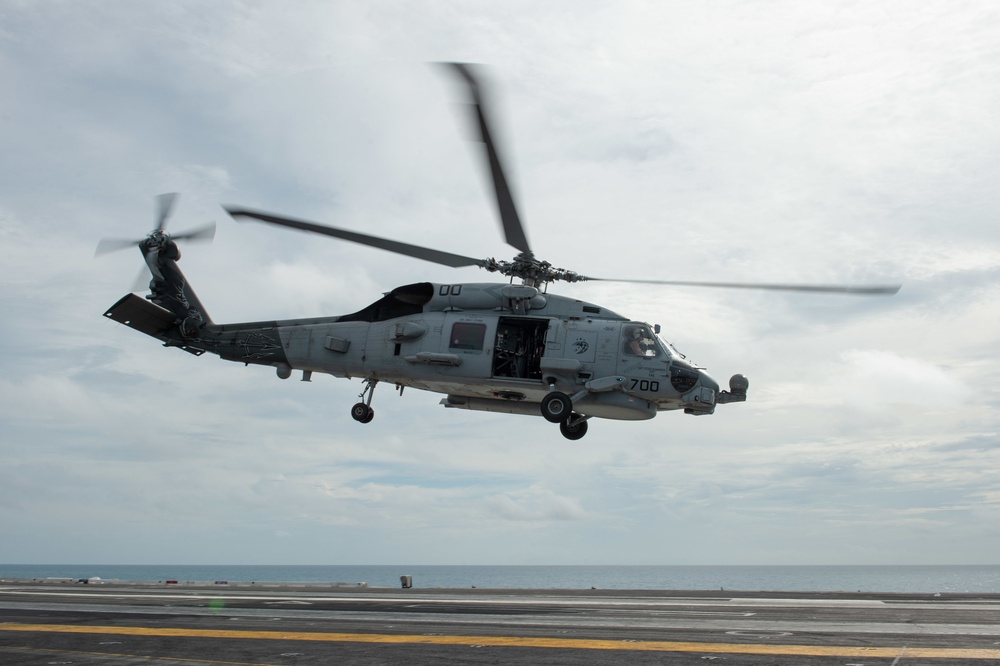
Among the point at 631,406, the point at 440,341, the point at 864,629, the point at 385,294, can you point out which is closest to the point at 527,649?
the point at 864,629

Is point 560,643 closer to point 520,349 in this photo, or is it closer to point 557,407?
point 557,407

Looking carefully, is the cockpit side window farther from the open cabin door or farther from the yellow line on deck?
the yellow line on deck

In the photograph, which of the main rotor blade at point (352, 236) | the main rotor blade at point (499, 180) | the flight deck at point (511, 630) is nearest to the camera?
the flight deck at point (511, 630)

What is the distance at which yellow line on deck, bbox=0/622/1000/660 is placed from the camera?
12.1 metres

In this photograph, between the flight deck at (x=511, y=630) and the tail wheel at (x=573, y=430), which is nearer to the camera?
the flight deck at (x=511, y=630)

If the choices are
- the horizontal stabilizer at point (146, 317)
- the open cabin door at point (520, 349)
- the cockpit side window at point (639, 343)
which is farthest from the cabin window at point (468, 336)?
the horizontal stabilizer at point (146, 317)

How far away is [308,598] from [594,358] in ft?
42.0

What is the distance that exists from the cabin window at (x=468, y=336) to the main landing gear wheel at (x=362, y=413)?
316cm

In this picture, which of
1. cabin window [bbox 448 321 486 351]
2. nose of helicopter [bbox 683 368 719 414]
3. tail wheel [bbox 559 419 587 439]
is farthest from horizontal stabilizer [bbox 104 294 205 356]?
nose of helicopter [bbox 683 368 719 414]

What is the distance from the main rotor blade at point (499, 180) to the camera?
1333 cm

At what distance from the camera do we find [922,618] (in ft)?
56.3

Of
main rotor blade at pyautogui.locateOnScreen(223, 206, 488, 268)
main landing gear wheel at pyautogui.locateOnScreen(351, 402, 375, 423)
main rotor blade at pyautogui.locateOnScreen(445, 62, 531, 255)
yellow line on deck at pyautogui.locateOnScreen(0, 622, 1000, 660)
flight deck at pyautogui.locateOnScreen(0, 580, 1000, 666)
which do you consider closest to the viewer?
yellow line on deck at pyautogui.locateOnScreen(0, 622, 1000, 660)

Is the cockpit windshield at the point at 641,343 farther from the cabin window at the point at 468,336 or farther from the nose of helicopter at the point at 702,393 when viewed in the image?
the cabin window at the point at 468,336

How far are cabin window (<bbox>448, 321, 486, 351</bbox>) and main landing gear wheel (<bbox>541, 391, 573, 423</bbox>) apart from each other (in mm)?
2217
